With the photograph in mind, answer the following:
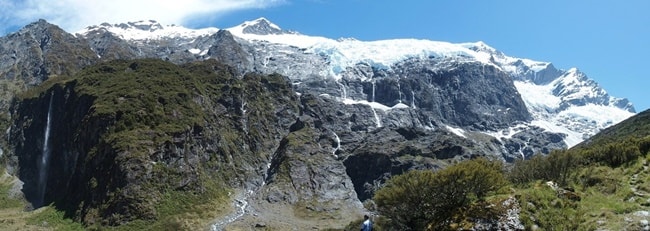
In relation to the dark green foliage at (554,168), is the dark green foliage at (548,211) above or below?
below

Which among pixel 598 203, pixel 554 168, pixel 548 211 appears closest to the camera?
pixel 548 211

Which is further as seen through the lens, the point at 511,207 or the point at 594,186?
the point at 594,186

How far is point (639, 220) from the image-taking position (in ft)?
90.3

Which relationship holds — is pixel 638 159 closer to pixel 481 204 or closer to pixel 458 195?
pixel 458 195

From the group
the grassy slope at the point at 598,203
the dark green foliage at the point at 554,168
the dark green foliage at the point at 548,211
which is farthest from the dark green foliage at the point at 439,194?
the dark green foliage at the point at 554,168

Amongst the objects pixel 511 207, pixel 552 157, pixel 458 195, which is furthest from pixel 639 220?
pixel 552 157

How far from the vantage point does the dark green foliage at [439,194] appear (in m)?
34.4

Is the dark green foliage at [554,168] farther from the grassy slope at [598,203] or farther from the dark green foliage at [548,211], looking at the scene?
the dark green foliage at [548,211]

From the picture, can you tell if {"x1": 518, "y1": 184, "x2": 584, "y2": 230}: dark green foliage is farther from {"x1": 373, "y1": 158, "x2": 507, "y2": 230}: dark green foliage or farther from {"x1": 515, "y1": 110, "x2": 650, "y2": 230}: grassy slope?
{"x1": 373, "y1": 158, "x2": 507, "y2": 230}: dark green foliage

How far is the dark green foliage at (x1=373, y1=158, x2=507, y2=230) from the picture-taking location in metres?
34.4

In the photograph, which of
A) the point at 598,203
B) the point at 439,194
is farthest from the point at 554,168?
the point at 598,203

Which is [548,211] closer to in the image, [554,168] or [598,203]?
[598,203]

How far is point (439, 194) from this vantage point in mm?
39219

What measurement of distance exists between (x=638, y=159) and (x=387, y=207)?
2068cm
